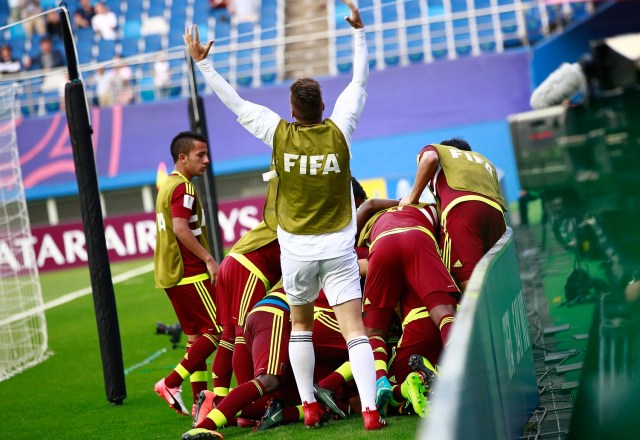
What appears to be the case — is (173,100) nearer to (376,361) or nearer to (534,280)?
(534,280)

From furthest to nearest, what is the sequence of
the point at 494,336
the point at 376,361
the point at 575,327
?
1. the point at 575,327
2. the point at 376,361
3. the point at 494,336

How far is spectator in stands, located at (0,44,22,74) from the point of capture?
22.0 m

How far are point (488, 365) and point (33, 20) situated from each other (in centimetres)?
2337

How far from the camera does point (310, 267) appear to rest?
5191 mm

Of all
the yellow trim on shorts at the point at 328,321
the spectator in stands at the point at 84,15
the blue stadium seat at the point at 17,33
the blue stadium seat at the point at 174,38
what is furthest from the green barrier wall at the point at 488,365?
the blue stadium seat at the point at 17,33

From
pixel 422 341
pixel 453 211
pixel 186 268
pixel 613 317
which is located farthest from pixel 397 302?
pixel 613 317

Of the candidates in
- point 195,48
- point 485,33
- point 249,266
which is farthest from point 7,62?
point 195,48

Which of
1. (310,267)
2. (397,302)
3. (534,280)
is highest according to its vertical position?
(310,267)

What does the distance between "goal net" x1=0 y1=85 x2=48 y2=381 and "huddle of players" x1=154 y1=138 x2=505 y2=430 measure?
Answer: 186 inches

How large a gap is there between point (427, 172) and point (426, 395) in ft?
5.99

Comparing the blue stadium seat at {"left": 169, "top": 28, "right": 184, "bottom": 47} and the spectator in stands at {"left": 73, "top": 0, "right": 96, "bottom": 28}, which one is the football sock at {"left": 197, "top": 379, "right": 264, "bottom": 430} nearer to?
the blue stadium seat at {"left": 169, "top": 28, "right": 184, "bottom": 47}

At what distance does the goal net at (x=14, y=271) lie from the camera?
10.7 meters

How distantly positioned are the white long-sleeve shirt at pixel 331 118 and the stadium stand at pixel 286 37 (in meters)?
13.5

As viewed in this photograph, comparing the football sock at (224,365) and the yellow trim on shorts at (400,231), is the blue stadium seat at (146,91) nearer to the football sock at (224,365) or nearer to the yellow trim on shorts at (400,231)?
the football sock at (224,365)
